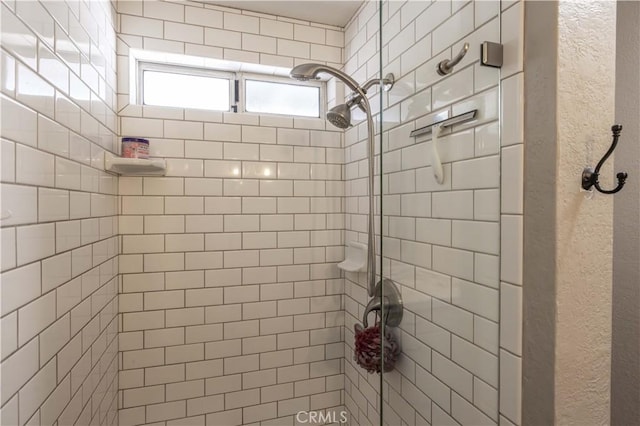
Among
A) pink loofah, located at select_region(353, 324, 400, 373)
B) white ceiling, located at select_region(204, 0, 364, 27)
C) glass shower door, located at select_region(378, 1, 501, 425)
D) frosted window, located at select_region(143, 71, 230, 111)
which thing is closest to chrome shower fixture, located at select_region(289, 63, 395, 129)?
glass shower door, located at select_region(378, 1, 501, 425)

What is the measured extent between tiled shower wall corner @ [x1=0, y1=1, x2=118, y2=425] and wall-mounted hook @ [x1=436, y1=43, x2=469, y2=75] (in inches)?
40.9

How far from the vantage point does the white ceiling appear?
1.60m

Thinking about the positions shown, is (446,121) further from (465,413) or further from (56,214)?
(56,214)

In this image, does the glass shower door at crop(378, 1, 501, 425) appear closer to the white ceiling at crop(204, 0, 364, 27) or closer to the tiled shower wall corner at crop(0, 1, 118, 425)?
the white ceiling at crop(204, 0, 364, 27)

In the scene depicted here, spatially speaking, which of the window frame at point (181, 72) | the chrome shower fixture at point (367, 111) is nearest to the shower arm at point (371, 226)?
the chrome shower fixture at point (367, 111)

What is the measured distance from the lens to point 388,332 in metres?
1.16

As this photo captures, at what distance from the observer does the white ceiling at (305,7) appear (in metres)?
1.60

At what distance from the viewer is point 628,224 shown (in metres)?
0.99

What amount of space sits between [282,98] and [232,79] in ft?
0.94

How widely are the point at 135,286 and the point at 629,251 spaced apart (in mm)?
1904

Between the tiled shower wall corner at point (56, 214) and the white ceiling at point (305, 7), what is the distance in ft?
2.00

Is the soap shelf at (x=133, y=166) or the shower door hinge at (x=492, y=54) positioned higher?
the shower door hinge at (x=492, y=54)

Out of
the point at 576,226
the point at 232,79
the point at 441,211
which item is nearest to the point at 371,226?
the point at 441,211

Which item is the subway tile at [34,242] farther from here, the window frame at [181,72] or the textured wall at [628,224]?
the textured wall at [628,224]
